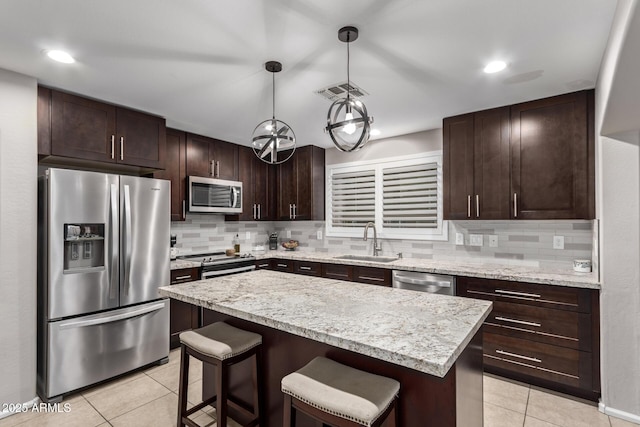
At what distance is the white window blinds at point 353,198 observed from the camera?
4379mm

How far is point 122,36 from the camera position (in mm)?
1932

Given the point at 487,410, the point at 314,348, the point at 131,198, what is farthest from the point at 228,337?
the point at 487,410

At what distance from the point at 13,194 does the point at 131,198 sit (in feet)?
2.53

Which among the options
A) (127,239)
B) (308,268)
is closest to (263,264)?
(308,268)

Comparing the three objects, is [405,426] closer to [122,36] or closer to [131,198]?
[122,36]

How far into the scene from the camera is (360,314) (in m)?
1.58

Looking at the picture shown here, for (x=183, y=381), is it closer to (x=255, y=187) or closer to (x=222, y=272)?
(x=222, y=272)

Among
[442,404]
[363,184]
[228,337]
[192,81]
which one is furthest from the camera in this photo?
[363,184]

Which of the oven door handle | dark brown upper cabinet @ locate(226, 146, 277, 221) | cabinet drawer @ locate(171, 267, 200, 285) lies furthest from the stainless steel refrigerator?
dark brown upper cabinet @ locate(226, 146, 277, 221)

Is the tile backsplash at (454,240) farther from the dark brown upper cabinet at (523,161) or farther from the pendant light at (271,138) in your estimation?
the pendant light at (271,138)

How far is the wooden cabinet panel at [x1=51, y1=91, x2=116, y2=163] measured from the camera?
8.61ft

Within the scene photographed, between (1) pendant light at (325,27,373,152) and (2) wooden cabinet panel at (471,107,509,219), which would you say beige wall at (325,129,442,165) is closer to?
(2) wooden cabinet panel at (471,107,509,219)

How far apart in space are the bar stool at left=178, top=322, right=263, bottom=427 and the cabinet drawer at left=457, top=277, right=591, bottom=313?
2.00 m

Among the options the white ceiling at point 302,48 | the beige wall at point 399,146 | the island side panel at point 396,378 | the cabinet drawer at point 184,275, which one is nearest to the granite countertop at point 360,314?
the island side panel at point 396,378
